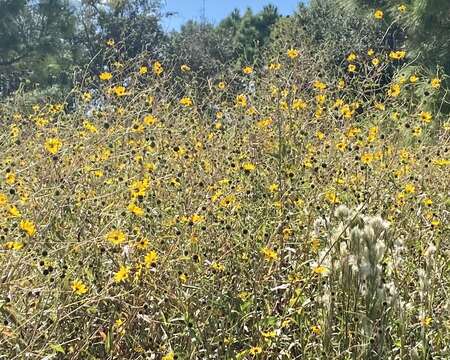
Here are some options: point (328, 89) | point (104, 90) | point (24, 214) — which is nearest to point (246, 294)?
point (24, 214)

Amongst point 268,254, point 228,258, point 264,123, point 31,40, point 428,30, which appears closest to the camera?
point 268,254

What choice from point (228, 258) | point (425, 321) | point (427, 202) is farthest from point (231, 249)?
point (427, 202)

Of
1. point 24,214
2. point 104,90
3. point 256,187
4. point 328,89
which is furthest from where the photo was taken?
point 328,89

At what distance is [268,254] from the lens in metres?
2.02

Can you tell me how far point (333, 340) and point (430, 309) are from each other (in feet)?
1.02

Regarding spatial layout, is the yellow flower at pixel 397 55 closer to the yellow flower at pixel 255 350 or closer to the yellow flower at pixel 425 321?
the yellow flower at pixel 425 321

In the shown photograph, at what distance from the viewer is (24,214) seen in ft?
7.21

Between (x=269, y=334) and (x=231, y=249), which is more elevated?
(x=231, y=249)

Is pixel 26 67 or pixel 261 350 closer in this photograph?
pixel 261 350

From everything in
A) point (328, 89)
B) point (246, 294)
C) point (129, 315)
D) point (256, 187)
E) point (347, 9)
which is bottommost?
point (129, 315)

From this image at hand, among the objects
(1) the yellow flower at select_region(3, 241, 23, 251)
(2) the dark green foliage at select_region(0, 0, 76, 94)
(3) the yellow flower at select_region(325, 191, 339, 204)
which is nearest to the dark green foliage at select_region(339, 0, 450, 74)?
(3) the yellow flower at select_region(325, 191, 339, 204)

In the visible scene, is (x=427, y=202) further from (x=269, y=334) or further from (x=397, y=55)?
(x=397, y=55)

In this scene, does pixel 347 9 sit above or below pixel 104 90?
above

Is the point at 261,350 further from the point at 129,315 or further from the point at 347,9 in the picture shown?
the point at 347,9
